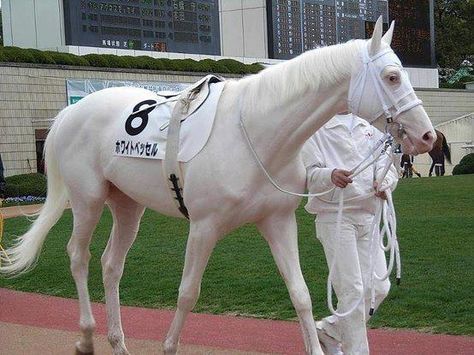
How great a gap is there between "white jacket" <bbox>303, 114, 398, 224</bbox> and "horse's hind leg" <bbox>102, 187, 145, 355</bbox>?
1.47 meters

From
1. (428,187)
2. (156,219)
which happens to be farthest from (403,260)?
(428,187)

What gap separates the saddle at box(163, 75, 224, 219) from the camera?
188 inches

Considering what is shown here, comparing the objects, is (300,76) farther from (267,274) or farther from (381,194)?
(267,274)

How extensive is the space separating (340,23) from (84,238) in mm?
23402

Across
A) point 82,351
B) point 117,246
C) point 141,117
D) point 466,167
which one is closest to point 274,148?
point 141,117

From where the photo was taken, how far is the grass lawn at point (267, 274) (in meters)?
7.02

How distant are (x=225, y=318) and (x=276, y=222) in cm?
270

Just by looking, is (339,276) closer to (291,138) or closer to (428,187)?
(291,138)

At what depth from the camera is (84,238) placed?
578cm

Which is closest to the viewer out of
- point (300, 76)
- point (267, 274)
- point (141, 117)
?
point (300, 76)

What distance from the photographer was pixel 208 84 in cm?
498

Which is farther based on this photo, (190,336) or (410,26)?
(410,26)

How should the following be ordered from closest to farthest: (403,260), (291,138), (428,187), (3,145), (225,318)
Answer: (291,138) < (225,318) < (403,260) < (428,187) < (3,145)

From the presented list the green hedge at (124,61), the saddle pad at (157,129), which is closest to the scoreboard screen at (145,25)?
the green hedge at (124,61)
